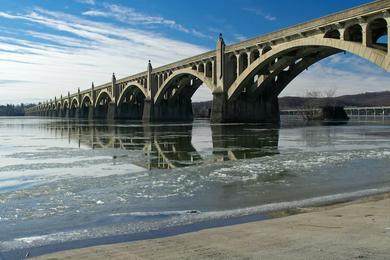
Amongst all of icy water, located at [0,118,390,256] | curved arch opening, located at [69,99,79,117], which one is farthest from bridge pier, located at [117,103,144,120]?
icy water, located at [0,118,390,256]

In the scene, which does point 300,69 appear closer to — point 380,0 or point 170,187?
point 380,0

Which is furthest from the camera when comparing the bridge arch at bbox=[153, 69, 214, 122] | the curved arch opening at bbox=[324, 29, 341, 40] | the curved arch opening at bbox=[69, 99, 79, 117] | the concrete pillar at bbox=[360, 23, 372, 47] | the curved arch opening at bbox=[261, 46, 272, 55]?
the curved arch opening at bbox=[69, 99, 79, 117]

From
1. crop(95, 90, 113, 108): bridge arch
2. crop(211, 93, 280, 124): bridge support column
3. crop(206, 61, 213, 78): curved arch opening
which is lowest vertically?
crop(211, 93, 280, 124): bridge support column

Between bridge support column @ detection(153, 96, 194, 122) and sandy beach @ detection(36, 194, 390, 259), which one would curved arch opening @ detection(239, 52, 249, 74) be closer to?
bridge support column @ detection(153, 96, 194, 122)

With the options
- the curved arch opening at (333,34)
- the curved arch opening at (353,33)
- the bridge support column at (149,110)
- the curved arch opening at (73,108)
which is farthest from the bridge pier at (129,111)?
the curved arch opening at (353,33)

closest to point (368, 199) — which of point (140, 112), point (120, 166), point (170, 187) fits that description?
point (170, 187)

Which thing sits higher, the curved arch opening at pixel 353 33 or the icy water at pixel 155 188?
the curved arch opening at pixel 353 33

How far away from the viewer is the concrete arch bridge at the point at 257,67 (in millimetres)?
35406

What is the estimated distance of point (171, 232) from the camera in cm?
671

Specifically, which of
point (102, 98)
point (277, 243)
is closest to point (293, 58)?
point (277, 243)

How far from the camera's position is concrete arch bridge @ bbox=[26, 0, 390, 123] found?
3541 cm

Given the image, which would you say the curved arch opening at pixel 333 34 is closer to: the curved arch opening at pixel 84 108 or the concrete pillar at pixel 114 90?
the concrete pillar at pixel 114 90

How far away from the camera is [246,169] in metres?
14.0

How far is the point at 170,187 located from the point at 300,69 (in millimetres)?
47149
